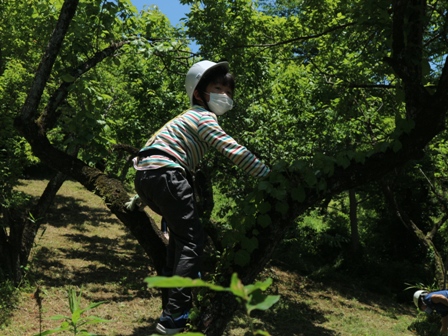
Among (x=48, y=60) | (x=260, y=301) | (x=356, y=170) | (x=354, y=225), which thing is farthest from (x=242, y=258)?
(x=354, y=225)

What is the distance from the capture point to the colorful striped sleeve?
7.48 feet

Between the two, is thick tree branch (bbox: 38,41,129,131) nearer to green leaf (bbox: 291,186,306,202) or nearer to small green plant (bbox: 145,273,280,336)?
green leaf (bbox: 291,186,306,202)

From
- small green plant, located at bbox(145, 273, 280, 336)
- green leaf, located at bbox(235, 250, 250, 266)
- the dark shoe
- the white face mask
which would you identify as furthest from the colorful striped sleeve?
→ small green plant, located at bbox(145, 273, 280, 336)

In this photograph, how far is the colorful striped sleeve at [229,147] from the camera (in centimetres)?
228

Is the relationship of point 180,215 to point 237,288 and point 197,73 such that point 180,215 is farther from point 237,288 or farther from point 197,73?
point 237,288

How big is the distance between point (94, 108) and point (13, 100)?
6.29 meters

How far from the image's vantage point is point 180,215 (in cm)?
227

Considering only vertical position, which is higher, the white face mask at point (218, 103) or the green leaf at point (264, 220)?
the white face mask at point (218, 103)

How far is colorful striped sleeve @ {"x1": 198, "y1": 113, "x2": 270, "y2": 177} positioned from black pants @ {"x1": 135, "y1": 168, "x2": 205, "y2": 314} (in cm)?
22

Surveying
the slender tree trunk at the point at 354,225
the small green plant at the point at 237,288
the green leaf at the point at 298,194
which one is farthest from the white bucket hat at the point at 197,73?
the slender tree trunk at the point at 354,225

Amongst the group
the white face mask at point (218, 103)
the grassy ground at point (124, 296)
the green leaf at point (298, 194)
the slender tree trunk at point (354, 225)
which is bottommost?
the grassy ground at point (124, 296)

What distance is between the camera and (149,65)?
346 inches

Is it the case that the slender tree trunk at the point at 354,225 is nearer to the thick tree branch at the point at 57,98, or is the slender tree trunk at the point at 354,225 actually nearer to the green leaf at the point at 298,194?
the thick tree branch at the point at 57,98

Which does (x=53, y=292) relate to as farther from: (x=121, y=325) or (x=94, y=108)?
(x=94, y=108)
